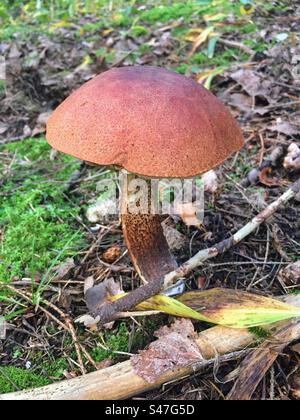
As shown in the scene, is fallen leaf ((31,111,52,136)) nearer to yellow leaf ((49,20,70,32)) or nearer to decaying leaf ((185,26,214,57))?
decaying leaf ((185,26,214,57))

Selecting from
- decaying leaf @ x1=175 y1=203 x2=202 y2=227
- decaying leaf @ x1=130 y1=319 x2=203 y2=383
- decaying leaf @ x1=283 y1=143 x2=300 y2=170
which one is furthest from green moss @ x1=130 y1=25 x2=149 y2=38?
decaying leaf @ x1=130 y1=319 x2=203 y2=383

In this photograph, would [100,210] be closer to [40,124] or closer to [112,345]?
[112,345]

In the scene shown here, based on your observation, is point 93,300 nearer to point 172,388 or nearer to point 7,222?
point 172,388

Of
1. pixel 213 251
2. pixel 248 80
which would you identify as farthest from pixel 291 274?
pixel 248 80

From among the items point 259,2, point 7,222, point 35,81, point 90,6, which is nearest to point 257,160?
point 7,222

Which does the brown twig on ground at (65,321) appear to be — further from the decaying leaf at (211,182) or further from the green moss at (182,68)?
the green moss at (182,68)

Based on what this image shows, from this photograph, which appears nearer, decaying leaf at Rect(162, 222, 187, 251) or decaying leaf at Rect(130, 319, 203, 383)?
decaying leaf at Rect(130, 319, 203, 383)

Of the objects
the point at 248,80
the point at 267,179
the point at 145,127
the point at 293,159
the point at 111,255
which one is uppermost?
the point at 145,127
